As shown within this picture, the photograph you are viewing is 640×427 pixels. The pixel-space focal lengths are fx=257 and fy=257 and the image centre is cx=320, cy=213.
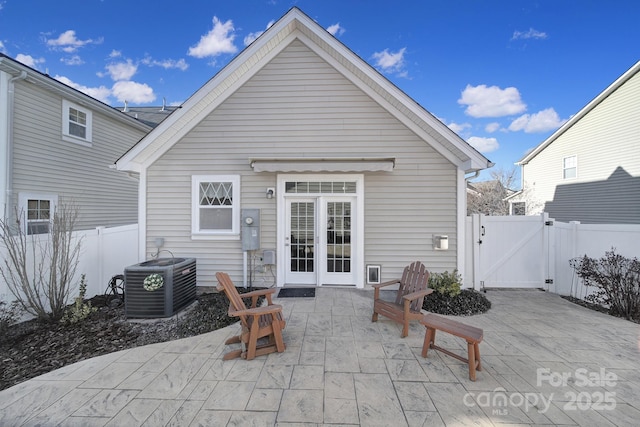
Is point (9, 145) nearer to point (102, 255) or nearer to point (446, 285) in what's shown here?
point (102, 255)

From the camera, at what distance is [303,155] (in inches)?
231

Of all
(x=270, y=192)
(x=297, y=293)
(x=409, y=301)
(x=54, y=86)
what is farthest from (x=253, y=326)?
(x=54, y=86)

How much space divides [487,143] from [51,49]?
44523mm

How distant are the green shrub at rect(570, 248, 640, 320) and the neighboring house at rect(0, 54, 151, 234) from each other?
1014cm

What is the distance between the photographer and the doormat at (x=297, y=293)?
538cm

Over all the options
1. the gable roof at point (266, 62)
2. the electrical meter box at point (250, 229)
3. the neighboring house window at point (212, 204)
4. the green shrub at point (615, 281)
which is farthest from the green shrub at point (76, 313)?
the green shrub at point (615, 281)

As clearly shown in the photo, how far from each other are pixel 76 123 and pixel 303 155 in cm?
810

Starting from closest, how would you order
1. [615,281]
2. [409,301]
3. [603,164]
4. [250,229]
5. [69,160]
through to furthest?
[409,301] → [615,281] → [250,229] → [69,160] → [603,164]

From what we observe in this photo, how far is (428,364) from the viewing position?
3.01 m

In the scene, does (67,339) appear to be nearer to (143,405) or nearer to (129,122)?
(143,405)

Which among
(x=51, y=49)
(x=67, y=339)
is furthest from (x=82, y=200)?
(x=67, y=339)

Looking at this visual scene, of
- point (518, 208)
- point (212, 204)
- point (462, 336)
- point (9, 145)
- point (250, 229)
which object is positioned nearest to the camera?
point (462, 336)

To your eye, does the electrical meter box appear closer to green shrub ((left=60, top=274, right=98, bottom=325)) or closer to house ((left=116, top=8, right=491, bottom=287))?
house ((left=116, top=8, right=491, bottom=287))

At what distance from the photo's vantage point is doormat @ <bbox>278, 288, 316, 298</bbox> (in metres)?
Result: 5.38
